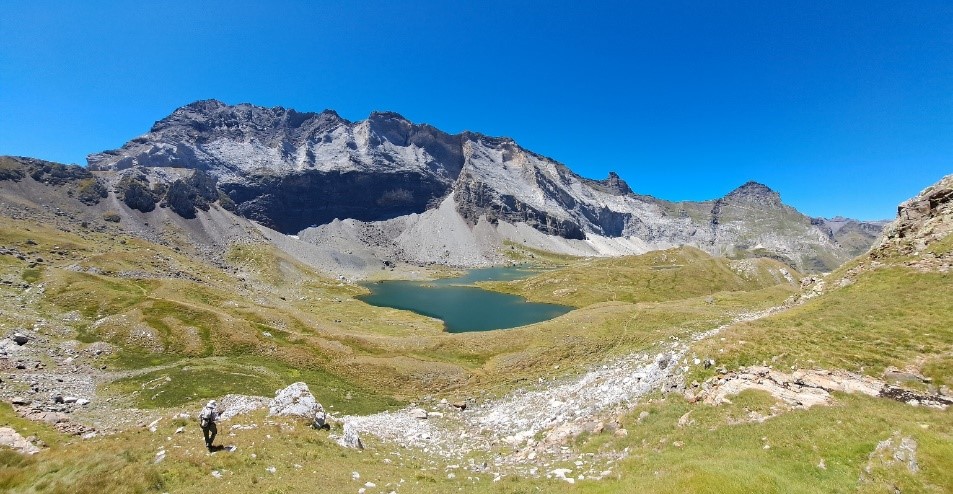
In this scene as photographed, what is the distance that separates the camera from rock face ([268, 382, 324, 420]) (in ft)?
95.3

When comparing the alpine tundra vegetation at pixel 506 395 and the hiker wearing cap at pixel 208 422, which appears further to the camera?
the hiker wearing cap at pixel 208 422

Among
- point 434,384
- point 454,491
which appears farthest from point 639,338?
point 454,491

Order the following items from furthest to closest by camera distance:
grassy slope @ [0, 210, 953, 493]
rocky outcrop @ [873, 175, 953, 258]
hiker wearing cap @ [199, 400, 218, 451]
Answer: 1. rocky outcrop @ [873, 175, 953, 258]
2. hiker wearing cap @ [199, 400, 218, 451]
3. grassy slope @ [0, 210, 953, 493]

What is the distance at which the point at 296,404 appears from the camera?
29.9 metres

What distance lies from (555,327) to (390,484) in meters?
54.7

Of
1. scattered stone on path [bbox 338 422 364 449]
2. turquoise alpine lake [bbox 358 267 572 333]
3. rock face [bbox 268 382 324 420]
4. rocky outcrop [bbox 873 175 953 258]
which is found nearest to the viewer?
scattered stone on path [bbox 338 422 364 449]

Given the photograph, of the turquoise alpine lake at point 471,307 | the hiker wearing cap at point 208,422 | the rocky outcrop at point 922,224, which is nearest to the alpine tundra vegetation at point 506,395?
the rocky outcrop at point 922,224

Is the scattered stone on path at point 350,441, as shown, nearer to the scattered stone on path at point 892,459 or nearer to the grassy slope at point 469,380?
the grassy slope at point 469,380

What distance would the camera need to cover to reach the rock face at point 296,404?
95.3ft

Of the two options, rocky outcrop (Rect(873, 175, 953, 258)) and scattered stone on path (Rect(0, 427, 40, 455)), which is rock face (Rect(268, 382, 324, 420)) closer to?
scattered stone on path (Rect(0, 427, 40, 455))

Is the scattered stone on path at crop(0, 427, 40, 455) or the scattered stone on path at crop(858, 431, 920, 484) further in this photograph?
the scattered stone on path at crop(0, 427, 40, 455)

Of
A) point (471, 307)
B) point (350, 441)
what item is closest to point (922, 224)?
point (350, 441)

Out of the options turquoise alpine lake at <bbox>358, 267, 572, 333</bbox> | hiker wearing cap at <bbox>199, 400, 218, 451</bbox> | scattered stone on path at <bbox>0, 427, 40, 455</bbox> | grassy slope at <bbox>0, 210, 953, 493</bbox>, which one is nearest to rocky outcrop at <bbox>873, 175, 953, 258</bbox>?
grassy slope at <bbox>0, 210, 953, 493</bbox>

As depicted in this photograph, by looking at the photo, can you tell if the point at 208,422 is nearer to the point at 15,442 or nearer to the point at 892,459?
the point at 15,442
